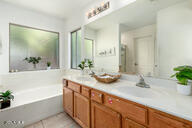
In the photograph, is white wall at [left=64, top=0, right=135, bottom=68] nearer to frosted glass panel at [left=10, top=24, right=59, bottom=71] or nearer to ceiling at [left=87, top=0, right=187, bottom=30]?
ceiling at [left=87, top=0, right=187, bottom=30]

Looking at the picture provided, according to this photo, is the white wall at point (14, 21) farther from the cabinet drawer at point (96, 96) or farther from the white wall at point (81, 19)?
the cabinet drawer at point (96, 96)

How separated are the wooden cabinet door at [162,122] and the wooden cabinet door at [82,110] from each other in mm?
825

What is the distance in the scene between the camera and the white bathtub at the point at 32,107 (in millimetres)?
1530

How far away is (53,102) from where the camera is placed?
6.47 feet

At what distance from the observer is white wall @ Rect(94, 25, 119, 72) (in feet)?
5.48

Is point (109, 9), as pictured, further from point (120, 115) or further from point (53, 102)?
point (53, 102)

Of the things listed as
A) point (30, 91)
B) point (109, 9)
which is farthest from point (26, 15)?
point (109, 9)

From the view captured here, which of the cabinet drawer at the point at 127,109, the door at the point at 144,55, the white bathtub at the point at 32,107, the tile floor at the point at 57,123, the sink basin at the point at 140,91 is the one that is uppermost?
the door at the point at 144,55

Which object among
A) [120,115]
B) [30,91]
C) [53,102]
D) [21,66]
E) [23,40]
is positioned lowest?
[53,102]

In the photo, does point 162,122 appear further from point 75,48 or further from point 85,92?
point 75,48

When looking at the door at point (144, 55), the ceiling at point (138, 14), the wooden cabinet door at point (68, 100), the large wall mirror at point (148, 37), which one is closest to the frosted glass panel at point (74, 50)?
the wooden cabinet door at point (68, 100)

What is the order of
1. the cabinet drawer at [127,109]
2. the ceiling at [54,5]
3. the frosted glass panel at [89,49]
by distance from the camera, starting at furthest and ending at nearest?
the frosted glass panel at [89,49]
the ceiling at [54,5]
the cabinet drawer at [127,109]

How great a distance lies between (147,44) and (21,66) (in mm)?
3076

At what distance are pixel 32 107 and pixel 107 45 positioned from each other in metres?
1.94
